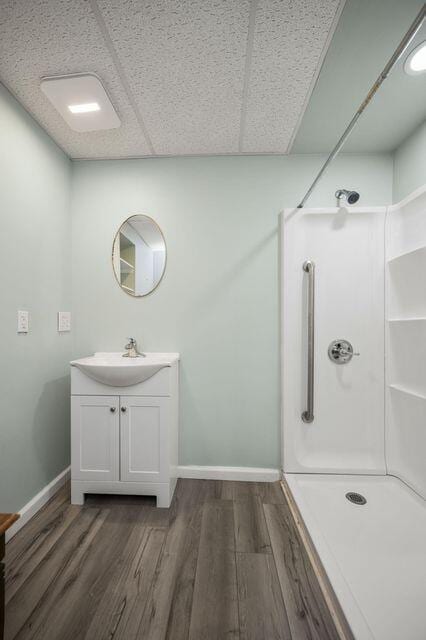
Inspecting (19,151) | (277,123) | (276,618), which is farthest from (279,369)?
(19,151)

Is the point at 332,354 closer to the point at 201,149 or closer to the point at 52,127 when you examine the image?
the point at 201,149

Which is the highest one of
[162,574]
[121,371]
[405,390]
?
[121,371]

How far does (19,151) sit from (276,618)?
2.37 metres

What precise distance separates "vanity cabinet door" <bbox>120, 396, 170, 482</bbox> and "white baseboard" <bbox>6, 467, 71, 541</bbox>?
47 cm

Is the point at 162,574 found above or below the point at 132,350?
below

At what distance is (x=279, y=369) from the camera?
208cm

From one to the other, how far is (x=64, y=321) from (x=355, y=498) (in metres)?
2.11

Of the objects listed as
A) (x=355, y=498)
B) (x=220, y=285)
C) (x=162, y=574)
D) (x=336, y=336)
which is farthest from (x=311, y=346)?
(x=162, y=574)

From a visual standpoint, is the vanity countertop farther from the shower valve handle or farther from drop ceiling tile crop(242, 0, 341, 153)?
drop ceiling tile crop(242, 0, 341, 153)

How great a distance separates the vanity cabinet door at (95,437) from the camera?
1.74 meters

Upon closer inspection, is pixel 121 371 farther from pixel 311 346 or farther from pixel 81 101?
pixel 81 101

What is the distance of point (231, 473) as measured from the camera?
204cm

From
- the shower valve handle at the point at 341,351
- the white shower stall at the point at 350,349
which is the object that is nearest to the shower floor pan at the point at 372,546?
the white shower stall at the point at 350,349

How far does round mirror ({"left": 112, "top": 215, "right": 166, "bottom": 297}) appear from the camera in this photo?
2131mm
